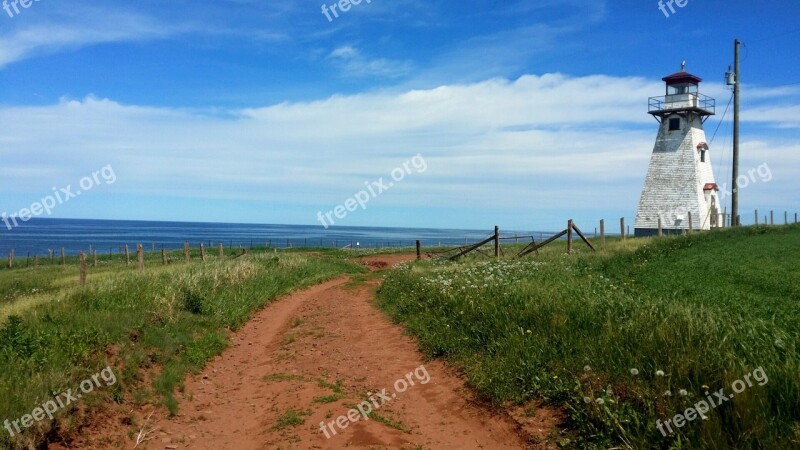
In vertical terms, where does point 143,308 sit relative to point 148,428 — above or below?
above

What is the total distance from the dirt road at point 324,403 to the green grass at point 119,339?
20.5 inches

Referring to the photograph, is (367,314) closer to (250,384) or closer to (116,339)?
(250,384)

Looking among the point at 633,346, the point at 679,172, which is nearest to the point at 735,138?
the point at 679,172

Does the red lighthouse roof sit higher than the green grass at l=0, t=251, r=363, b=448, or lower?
higher

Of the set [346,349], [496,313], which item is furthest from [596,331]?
[346,349]

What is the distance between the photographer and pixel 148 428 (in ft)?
26.7

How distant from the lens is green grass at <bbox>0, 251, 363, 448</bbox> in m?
7.51

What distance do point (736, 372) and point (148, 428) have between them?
7.82 meters

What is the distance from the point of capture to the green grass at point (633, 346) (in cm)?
573

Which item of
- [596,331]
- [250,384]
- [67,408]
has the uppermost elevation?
[596,331]

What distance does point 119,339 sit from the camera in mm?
10086

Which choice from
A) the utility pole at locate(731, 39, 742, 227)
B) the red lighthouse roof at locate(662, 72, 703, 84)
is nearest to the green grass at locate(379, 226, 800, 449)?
the utility pole at locate(731, 39, 742, 227)

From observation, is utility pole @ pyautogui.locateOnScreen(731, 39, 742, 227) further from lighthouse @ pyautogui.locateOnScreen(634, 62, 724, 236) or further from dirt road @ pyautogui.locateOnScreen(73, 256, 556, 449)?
dirt road @ pyautogui.locateOnScreen(73, 256, 556, 449)

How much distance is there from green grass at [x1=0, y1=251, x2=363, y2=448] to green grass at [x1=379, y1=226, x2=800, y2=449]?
4.98m
